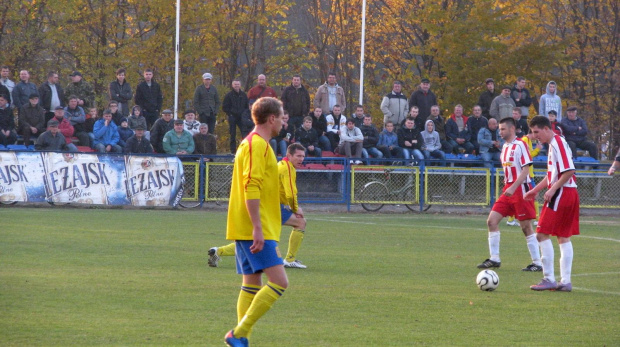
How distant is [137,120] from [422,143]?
24.4 feet

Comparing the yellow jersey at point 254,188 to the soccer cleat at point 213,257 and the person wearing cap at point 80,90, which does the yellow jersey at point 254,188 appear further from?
the person wearing cap at point 80,90

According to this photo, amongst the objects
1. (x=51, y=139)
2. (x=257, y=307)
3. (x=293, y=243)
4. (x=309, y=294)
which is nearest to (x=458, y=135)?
(x=51, y=139)

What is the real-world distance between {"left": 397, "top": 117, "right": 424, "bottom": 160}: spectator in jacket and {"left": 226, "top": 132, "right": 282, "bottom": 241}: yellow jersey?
56.1 feet

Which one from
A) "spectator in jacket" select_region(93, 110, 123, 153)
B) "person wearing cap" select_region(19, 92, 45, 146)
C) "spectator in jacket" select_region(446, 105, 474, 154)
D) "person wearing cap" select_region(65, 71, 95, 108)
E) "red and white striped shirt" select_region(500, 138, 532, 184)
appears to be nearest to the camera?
"red and white striped shirt" select_region(500, 138, 532, 184)

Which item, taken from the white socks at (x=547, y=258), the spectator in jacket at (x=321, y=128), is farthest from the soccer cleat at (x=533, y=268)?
the spectator in jacket at (x=321, y=128)

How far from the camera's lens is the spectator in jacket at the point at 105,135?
22384 mm

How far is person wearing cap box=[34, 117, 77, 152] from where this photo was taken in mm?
21609

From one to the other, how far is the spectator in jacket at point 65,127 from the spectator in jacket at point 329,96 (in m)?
6.45

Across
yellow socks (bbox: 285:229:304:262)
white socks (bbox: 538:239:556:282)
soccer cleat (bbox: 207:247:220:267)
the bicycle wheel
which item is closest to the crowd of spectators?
the bicycle wheel

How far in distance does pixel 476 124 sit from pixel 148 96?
8.86 meters

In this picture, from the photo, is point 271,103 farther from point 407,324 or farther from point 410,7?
point 410,7

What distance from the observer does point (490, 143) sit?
2369 centimetres

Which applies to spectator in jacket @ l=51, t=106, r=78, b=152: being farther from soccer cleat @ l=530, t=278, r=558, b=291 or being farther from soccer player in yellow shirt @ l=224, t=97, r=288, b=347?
soccer player in yellow shirt @ l=224, t=97, r=288, b=347

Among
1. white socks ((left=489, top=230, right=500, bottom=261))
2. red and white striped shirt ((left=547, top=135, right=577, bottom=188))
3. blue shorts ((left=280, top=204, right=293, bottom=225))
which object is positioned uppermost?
red and white striped shirt ((left=547, top=135, right=577, bottom=188))
